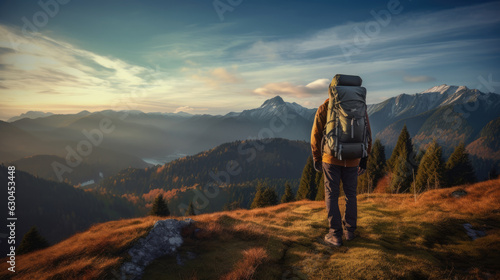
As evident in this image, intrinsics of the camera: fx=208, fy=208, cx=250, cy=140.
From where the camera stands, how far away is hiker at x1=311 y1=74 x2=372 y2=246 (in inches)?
221

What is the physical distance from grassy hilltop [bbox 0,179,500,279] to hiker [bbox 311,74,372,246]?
0.82 metres

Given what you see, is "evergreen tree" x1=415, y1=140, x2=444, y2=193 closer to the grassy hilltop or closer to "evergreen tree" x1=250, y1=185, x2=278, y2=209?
"evergreen tree" x1=250, y1=185, x2=278, y2=209

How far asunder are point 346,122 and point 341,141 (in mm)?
527

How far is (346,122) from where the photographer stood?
5582 mm

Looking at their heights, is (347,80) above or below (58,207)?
above

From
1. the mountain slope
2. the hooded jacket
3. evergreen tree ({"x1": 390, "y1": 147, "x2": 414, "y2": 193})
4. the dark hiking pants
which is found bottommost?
the mountain slope

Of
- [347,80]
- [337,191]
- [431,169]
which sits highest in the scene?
[347,80]

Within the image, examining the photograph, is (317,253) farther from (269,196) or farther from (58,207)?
(58,207)

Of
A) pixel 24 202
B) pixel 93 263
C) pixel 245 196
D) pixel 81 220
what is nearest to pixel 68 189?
pixel 24 202

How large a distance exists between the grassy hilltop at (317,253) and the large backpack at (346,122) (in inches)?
104

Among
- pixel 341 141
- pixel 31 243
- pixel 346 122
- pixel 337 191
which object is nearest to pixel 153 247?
pixel 337 191

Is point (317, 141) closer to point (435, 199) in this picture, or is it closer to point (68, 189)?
point (435, 199)

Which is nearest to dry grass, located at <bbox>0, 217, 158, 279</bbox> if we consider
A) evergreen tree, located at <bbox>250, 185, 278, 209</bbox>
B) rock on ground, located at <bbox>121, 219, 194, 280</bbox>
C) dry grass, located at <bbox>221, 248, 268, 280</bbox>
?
rock on ground, located at <bbox>121, 219, 194, 280</bbox>

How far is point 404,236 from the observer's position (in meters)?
6.41
